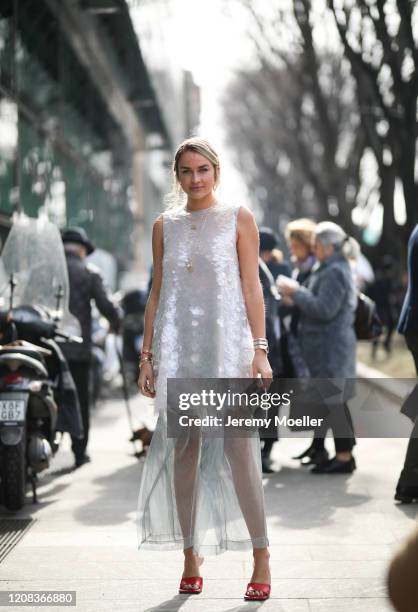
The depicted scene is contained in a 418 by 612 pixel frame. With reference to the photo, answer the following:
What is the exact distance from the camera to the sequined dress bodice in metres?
4.54

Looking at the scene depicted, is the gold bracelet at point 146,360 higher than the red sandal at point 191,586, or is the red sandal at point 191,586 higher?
the gold bracelet at point 146,360

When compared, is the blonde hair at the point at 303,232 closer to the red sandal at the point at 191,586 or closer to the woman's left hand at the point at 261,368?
the woman's left hand at the point at 261,368

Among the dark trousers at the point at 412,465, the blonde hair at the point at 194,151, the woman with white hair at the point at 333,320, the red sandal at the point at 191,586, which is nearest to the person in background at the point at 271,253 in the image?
the woman with white hair at the point at 333,320

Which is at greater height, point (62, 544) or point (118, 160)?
A: point (118, 160)

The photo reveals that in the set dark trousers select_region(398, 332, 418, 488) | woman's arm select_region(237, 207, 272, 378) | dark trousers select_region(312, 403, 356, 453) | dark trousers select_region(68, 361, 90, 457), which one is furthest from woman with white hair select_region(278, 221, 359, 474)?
woman's arm select_region(237, 207, 272, 378)

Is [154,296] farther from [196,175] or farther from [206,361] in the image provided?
[196,175]

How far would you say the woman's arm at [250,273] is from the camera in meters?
4.57

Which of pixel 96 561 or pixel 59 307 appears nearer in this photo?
pixel 96 561

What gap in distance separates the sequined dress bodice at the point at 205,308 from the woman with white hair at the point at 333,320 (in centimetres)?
363

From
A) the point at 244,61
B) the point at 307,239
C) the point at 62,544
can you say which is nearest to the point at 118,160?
the point at 244,61

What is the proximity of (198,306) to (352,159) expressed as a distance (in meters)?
24.7

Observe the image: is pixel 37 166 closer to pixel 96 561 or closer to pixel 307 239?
pixel 307 239

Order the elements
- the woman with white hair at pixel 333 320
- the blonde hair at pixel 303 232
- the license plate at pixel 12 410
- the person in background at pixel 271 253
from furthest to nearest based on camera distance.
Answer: the person in background at pixel 271 253
the blonde hair at pixel 303 232
the woman with white hair at pixel 333 320
the license plate at pixel 12 410

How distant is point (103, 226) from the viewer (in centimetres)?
2631
